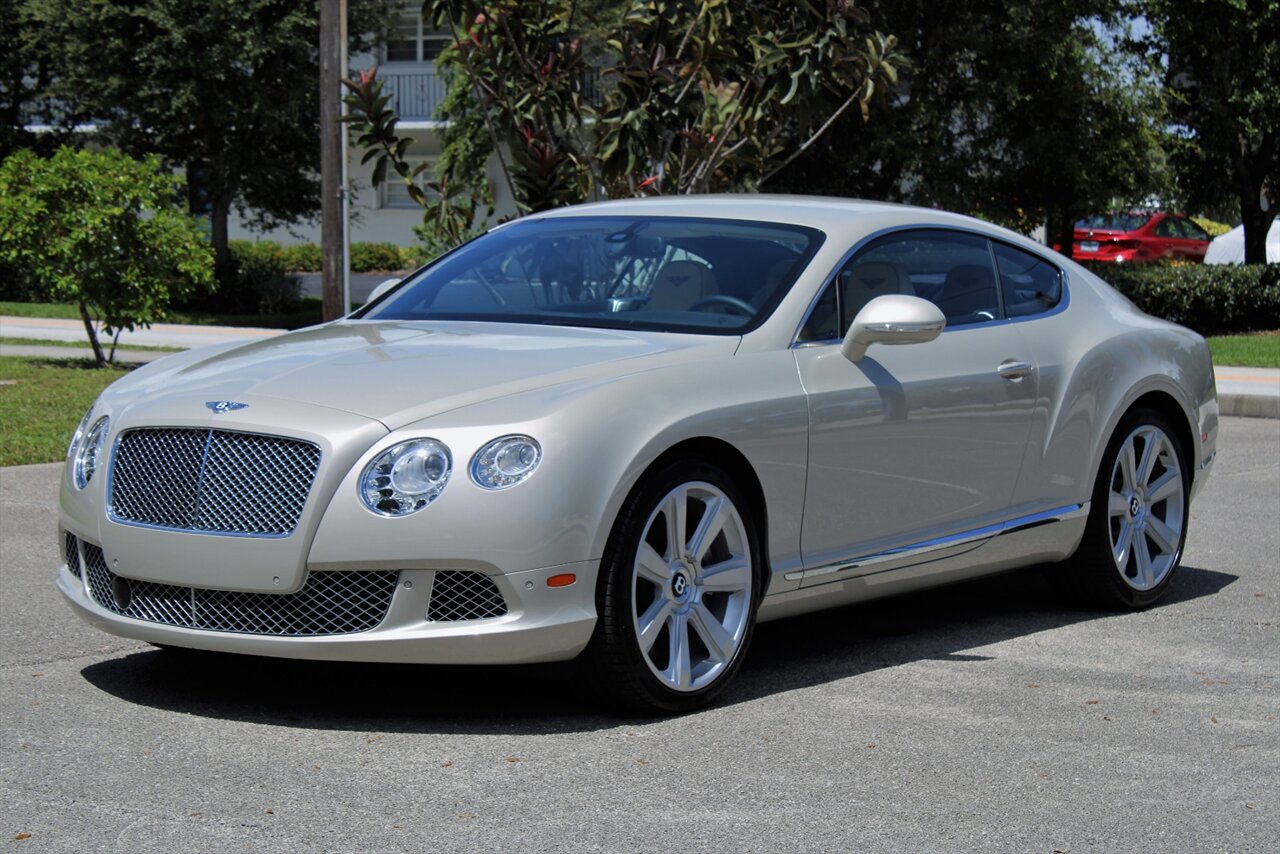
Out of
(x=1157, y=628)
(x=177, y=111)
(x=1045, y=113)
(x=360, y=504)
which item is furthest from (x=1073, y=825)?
(x=177, y=111)

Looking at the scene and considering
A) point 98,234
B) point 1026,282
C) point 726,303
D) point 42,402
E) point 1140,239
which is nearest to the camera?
point 726,303

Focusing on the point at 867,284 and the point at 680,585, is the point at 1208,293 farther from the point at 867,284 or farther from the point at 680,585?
the point at 680,585

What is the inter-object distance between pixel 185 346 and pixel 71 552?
52.5ft

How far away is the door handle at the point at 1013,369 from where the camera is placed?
662 centimetres

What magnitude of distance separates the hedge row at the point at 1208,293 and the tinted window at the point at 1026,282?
62.2 ft

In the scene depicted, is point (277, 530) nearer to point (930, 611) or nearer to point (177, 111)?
point (930, 611)

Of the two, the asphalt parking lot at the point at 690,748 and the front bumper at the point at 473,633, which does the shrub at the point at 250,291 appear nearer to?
the asphalt parking lot at the point at 690,748

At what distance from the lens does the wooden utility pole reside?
1925cm

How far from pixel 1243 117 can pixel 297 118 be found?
1496 centimetres

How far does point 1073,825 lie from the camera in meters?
4.47

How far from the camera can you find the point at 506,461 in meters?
5.01

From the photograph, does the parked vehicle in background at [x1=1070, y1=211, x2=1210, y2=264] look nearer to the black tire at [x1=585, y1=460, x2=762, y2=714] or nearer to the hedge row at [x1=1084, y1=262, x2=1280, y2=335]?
the hedge row at [x1=1084, y1=262, x2=1280, y2=335]

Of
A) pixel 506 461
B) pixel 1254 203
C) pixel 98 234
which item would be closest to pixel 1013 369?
pixel 506 461

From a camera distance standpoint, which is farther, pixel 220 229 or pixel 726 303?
pixel 220 229
